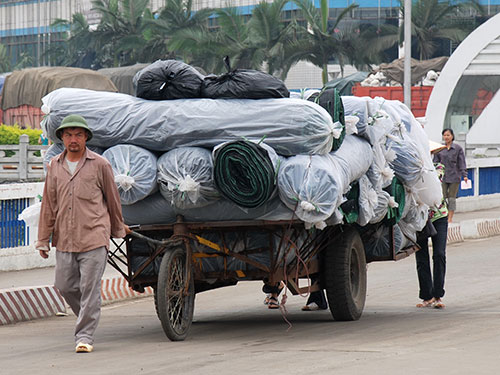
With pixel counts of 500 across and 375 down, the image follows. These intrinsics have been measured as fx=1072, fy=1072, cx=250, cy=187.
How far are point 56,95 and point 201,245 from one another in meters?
1.73

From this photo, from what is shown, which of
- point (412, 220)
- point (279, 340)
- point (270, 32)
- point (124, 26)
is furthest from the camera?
point (124, 26)

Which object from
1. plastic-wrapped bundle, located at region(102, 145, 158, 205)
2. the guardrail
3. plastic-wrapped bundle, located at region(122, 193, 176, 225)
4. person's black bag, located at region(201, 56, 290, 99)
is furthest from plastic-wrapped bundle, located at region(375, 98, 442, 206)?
the guardrail

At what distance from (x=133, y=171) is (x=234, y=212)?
0.88 metres

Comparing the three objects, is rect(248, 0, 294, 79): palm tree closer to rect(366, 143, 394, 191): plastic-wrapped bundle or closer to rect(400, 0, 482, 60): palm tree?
rect(400, 0, 482, 60): palm tree

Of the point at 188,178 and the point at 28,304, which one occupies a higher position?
the point at 188,178

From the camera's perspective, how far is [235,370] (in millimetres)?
6926

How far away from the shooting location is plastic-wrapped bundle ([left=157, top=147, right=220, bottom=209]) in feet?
27.7

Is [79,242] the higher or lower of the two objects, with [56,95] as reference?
lower

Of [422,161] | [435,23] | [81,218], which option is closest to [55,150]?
[81,218]

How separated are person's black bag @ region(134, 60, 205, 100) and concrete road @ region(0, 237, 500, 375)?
80.1 inches

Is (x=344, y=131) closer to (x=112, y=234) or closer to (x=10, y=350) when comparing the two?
(x=112, y=234)

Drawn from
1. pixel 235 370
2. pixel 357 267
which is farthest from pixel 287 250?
pixel 235 370

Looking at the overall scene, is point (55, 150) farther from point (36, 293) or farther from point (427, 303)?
point (427, 303)

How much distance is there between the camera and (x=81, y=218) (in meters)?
7.99
